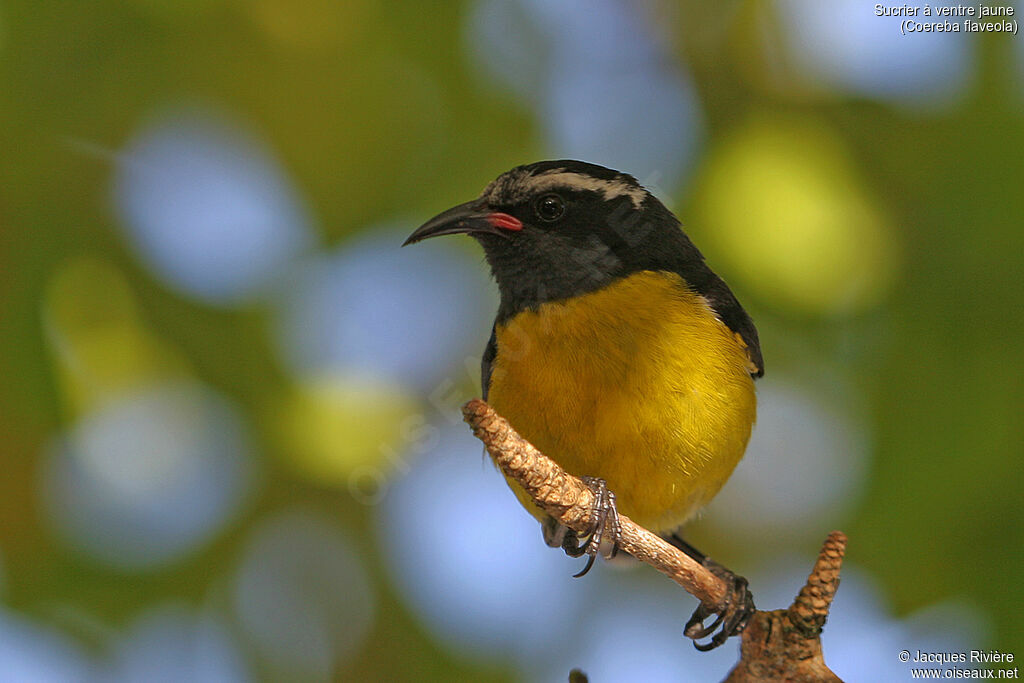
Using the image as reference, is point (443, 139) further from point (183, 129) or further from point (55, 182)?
point (55, 182)

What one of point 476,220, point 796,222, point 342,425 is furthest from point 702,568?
point 342,425

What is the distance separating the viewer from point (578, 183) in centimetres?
363

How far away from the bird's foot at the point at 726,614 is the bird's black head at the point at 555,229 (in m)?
1.12

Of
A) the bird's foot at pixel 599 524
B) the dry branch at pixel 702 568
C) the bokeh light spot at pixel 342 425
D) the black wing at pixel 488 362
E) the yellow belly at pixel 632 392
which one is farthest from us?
the bokeh light spot at pixel 342 425

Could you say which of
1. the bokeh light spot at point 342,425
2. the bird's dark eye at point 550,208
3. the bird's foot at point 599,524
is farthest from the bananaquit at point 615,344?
the bokeh light spot at point 342,425

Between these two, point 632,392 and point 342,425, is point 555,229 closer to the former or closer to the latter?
point 632,392

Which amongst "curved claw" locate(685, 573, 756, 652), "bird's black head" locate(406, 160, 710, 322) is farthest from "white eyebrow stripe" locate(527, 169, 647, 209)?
"curved claw" locate(685, 573, 756, 652)

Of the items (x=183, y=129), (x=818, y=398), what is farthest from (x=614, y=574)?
(x=183, y=129)

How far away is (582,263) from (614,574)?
1668 mm

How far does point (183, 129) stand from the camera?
175 inches

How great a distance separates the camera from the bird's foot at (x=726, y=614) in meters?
3.53

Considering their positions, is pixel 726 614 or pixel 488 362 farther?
pixel 488 362

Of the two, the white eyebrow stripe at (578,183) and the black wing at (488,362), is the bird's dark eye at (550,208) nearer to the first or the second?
the white eyebrow stripe at (578,183)

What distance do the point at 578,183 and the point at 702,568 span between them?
133 centimetres
